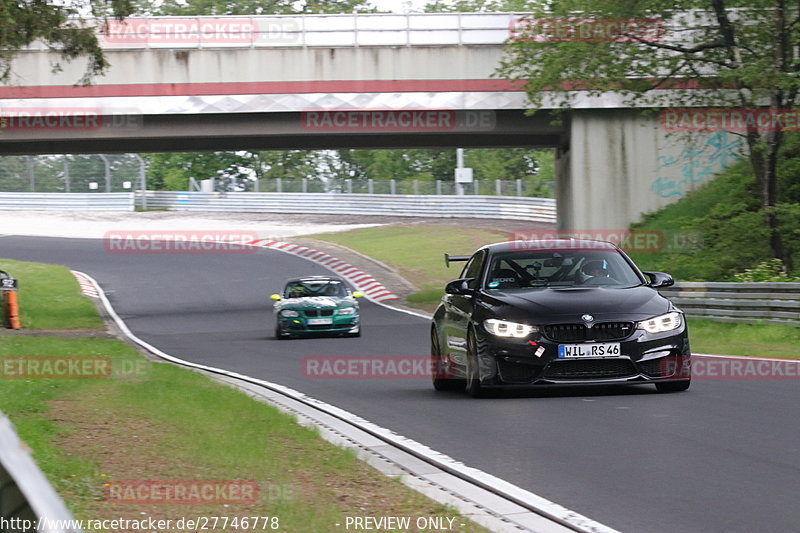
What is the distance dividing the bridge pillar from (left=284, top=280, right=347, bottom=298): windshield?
13.7 metres

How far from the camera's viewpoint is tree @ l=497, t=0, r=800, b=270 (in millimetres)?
28859

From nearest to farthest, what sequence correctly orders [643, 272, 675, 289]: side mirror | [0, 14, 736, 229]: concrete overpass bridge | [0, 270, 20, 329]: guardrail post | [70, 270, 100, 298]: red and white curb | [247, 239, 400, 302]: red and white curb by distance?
[643, 272, 675, 289]: side mirror, [0, 270, 20, 329]: guardrail post, [0, 14, 736, 229]: concrete overpass bridge, [247, 239, 400, 302]: red and white curb, [70, 270, 100, 298]: red and white curb

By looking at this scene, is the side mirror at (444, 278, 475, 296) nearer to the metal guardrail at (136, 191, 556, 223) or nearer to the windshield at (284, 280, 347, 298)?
the windshield at (284, 280, 347, 298)

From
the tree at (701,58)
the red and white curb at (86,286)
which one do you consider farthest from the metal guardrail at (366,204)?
the tree at (701,58)

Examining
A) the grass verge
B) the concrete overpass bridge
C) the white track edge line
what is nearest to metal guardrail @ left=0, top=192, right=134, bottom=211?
the concrete overpass bridge

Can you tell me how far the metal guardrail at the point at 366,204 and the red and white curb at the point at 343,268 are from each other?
43.0 feet

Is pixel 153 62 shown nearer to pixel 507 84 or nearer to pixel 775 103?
pixel 507 84

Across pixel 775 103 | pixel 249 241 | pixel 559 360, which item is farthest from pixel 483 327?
pixel 249 241

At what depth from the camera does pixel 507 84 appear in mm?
36219

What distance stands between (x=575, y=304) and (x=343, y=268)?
3790cm

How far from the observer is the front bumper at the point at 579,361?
37.3ft

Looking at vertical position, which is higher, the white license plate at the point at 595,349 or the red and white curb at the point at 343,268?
the white license plate at the point at 595,349

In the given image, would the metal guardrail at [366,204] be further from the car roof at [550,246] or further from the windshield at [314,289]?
the car roof at [550,246]

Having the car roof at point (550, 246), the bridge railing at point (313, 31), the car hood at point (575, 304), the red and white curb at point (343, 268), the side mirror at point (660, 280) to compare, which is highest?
the bridge railing at point (313, 31)
